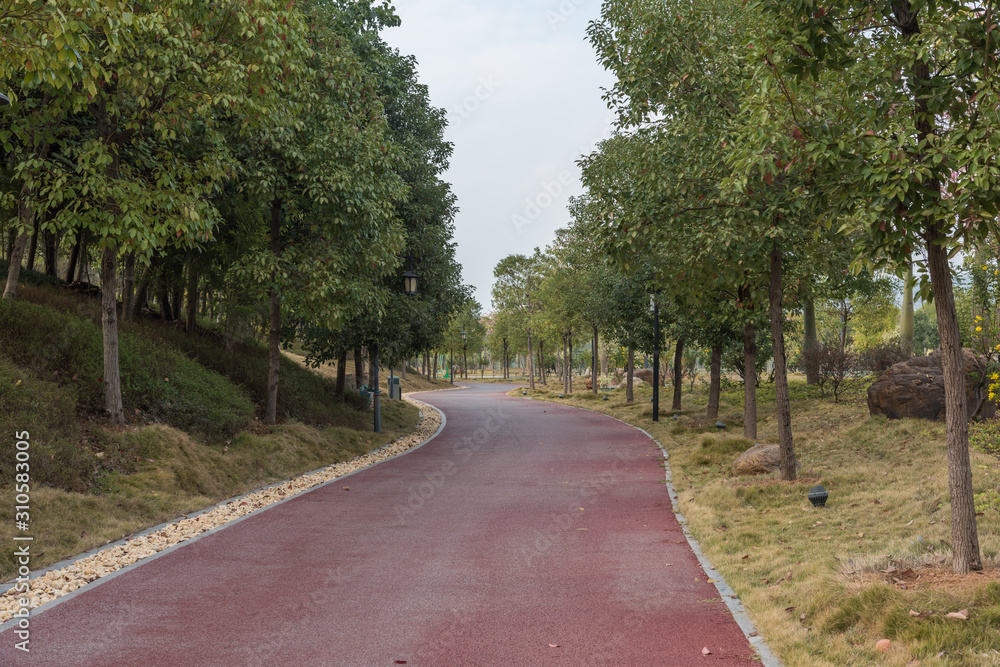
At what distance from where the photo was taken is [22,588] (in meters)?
6.28

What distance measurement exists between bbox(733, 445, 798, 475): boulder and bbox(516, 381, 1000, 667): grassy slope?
372 millimetres

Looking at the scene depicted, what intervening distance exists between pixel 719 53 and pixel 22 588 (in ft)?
41.2

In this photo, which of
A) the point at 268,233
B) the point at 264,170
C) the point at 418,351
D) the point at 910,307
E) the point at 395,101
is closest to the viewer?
the point at 264,170

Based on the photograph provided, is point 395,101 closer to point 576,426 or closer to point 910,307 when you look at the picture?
point 576,426

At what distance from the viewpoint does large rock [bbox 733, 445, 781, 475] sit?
472 inches

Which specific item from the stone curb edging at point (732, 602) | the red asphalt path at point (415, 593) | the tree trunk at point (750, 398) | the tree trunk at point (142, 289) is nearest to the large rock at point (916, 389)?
the tree trunk at point (750, 398)

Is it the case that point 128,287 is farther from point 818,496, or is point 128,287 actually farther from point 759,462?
point 818,496

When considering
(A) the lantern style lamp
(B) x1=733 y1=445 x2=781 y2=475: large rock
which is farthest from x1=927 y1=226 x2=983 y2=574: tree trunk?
(A) the lantern style lamp

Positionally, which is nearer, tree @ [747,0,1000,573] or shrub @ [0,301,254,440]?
tree @ [747,0,1000,573]

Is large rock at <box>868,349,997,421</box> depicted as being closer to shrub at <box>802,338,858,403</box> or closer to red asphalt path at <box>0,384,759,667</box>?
shrub at <box>802,338,858,403</box>

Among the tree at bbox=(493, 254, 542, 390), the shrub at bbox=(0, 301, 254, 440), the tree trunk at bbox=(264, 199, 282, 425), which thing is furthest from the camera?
the tree at bbox=(493, 254, 542, 390)

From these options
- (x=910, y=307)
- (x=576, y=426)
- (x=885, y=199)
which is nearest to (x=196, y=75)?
(x=885, y=199)

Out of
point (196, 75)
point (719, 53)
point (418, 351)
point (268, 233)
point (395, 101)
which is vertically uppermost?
point (395, 101)

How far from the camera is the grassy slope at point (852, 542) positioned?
483cm
